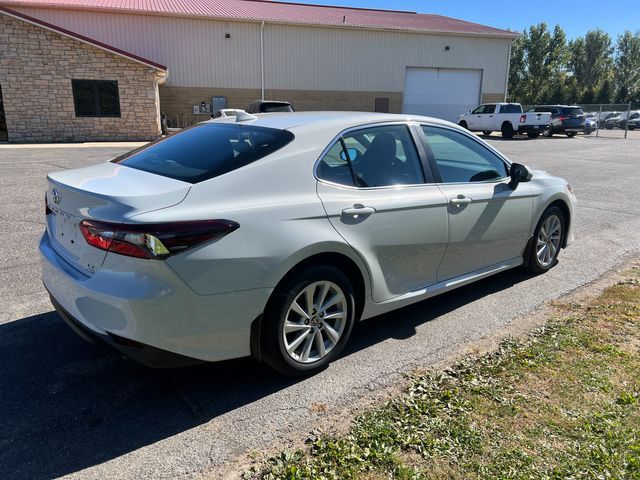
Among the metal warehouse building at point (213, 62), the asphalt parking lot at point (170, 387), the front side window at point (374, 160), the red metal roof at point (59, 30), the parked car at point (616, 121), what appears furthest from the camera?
the parked car at point (616, 121)

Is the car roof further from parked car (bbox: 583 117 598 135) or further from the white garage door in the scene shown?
parked car (bbox: 583 117 598 135)

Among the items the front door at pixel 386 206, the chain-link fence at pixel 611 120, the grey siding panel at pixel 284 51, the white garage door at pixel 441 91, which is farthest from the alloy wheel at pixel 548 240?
the chain-link fence at pixel 611 120

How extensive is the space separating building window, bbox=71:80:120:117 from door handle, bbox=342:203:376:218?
2200 centimetres

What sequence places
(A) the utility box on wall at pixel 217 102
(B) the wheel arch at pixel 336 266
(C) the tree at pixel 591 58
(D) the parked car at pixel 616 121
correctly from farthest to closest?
1. (C) the tree at pixel 591 58
2. (D) the parked car at pixel 616 121
3. (A) the utility box on wall at pixel 217 102
4. (B) the wheel arch at pixel 336 266

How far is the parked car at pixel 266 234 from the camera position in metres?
2.60

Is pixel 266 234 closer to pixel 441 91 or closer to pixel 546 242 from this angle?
pixel 546 242

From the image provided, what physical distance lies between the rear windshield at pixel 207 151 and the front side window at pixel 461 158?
1.41m

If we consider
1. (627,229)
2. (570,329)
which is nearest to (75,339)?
(570,329)

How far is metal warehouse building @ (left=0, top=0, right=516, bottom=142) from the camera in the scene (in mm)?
21391

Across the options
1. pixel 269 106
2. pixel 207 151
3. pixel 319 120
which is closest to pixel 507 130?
pixel 269 106

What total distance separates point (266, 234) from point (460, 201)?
5.99 ft

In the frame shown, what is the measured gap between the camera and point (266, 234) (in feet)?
9.25

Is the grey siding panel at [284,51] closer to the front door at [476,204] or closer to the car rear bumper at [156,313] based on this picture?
the front door at [476,204]

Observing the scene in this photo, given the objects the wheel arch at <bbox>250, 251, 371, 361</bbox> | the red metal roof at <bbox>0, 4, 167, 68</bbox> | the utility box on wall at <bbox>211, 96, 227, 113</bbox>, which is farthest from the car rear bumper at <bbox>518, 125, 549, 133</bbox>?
the wheel arch at <bbox>250, 251, 371, 361</bbox>
